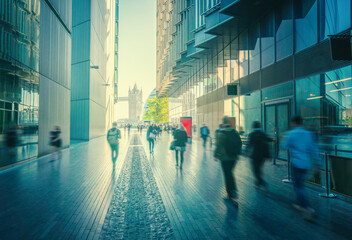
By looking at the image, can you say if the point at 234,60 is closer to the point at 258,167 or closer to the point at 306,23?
the point at 306,23

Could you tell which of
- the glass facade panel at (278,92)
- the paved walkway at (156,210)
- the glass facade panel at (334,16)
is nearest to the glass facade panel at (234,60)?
the glass facade panel at (278,92)

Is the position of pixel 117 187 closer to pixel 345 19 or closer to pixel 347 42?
pixel 347 42

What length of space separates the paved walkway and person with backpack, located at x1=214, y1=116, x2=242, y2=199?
0.35 m

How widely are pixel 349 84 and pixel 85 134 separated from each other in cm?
2534

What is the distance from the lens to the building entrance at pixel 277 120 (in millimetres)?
11531

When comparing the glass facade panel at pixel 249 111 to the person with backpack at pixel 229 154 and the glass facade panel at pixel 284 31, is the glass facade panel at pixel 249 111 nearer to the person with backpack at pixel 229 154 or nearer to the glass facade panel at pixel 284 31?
the glass facade panel at pixel 284 31

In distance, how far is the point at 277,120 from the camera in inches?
488

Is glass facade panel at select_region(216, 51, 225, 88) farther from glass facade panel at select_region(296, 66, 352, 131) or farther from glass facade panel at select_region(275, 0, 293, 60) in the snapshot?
glass facade panel at select_region(296, 66, 352, 131)

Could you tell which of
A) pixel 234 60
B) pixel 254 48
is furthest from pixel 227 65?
pixel 254 48

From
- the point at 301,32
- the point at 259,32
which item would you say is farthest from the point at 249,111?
the point at 301,32

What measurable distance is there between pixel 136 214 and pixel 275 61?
1055cm

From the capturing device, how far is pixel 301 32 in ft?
34.4

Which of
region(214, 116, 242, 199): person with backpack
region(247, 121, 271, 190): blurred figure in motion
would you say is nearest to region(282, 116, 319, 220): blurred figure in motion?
region(214, 116, 242, 199): person with backpack

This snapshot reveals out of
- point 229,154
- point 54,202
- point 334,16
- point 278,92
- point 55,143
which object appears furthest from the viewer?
point 278,92
